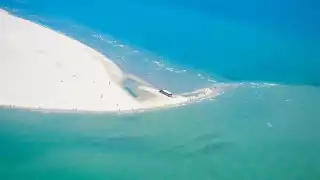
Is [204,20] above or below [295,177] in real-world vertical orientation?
above

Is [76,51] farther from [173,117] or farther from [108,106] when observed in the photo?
[173,117]

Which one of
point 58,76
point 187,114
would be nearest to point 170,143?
point 187,114

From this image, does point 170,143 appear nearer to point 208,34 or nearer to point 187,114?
point 187,114

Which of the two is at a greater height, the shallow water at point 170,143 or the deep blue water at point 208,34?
the deep blue water at point 208,34

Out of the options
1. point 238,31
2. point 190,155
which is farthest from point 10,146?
point 238,31

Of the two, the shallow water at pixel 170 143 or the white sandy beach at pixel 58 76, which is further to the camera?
the white sandy beach at pixel 58 76
